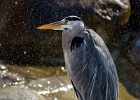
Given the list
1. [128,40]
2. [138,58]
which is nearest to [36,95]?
[138,58]

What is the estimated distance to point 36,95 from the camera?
188 inches

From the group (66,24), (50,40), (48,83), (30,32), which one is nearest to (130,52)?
(50,40)

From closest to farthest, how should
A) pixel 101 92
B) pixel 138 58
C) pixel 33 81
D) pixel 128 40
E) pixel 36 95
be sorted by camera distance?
1. pixel 101 92
2. pixel 36 95
3. pixel 33 81
4. pixel 138 58
5. pixel 128 40

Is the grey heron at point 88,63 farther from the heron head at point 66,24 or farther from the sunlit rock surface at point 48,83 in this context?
the sunlit rock surface at point 48,83

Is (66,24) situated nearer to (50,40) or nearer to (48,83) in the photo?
(48,83)

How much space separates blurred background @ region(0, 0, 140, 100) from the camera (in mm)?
6137

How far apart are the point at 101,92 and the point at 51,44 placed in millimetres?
2583

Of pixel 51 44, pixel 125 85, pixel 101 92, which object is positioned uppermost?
pixel 101 92

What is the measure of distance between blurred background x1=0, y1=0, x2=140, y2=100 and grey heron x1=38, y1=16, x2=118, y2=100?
168cm

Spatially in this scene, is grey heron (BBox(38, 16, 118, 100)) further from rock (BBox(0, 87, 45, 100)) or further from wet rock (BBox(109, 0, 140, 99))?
wet rock (BBox(109, 0, 140, 99))

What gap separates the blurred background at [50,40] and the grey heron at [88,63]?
1.68m

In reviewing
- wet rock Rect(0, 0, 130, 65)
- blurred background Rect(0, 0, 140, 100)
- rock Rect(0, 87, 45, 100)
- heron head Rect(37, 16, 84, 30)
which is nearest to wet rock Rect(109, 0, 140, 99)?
blurred background Rect(0, 0, 140, 100)

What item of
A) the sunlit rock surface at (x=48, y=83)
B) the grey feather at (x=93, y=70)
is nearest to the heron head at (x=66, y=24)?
the grey feather at (x=93, y=70)

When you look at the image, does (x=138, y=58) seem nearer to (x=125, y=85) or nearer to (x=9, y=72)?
(x=125, y=85)
